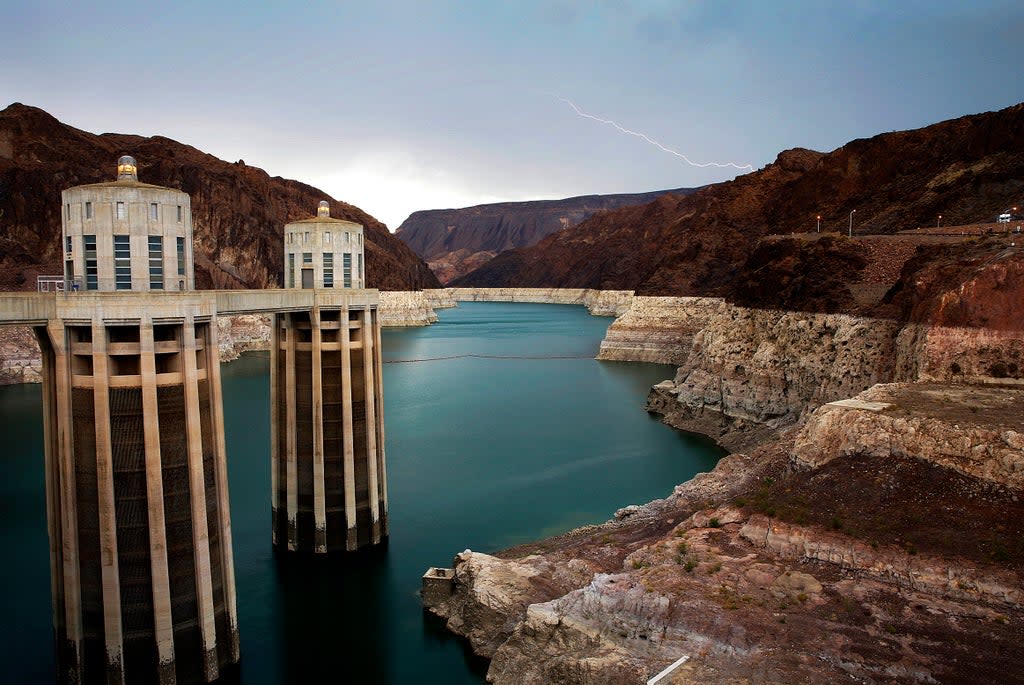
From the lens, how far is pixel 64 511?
55.5ft

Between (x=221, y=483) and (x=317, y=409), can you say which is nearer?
(x=221, y=483)

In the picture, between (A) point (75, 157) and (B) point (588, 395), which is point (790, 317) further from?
(A) point (75, 157)

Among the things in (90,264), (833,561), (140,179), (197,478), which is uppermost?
(140,179)

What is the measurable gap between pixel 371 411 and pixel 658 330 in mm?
67148

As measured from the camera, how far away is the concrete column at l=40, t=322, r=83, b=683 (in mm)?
16500

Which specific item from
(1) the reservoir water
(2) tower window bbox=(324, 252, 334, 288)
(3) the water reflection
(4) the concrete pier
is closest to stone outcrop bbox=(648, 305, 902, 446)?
(1) the reservoir water

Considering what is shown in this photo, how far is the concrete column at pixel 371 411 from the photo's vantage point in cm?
2603

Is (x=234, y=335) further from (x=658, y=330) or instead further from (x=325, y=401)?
(x=325, y=401)

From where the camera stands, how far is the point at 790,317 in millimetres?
46781

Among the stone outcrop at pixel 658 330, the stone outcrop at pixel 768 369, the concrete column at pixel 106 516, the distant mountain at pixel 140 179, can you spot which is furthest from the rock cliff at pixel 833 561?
the distant mountain at pixel 140 179

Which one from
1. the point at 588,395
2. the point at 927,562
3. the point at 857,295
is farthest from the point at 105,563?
the point at 588,395

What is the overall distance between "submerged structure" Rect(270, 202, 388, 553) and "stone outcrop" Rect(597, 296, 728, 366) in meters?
62.9

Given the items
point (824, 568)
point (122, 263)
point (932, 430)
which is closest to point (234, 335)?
point (122, 263)

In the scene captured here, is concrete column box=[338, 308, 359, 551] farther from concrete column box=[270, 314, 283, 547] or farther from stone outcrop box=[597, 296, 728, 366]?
stone outcrop box=[597, 296, 728, 366]
